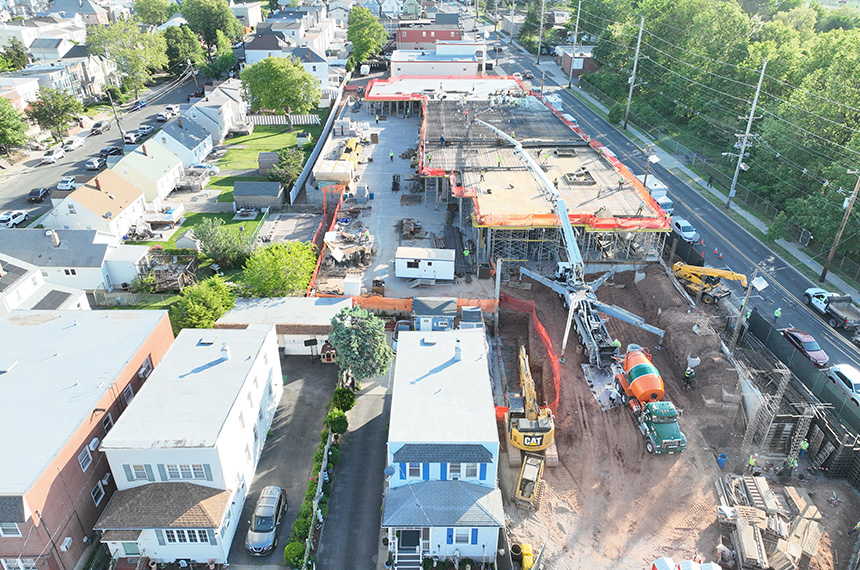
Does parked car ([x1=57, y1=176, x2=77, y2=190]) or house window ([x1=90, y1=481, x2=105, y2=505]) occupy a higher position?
parked car ([x1=57, y1=176, x2=77, y2=190])

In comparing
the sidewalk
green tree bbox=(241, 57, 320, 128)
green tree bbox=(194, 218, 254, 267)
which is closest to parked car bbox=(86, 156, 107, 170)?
green tree bbox=(241, 57, 320, 128)

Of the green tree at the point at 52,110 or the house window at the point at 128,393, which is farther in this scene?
the green tree at the point at 52,110

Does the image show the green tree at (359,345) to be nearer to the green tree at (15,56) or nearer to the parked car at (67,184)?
the parked car at (67,184)

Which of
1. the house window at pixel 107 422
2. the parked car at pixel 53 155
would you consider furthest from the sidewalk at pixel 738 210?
the parked car at pixel 53 155

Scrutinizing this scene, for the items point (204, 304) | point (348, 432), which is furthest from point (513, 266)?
point (204, 304)

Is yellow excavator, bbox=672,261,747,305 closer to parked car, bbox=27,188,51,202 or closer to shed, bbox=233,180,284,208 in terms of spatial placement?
shed, bbox=233,180,284,208

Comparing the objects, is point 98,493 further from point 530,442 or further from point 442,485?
point 530,442

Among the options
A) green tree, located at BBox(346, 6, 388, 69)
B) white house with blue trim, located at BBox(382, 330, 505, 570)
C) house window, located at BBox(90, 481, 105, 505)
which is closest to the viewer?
white house with blue trim, located at BBox(382, 330, 505, 570)
